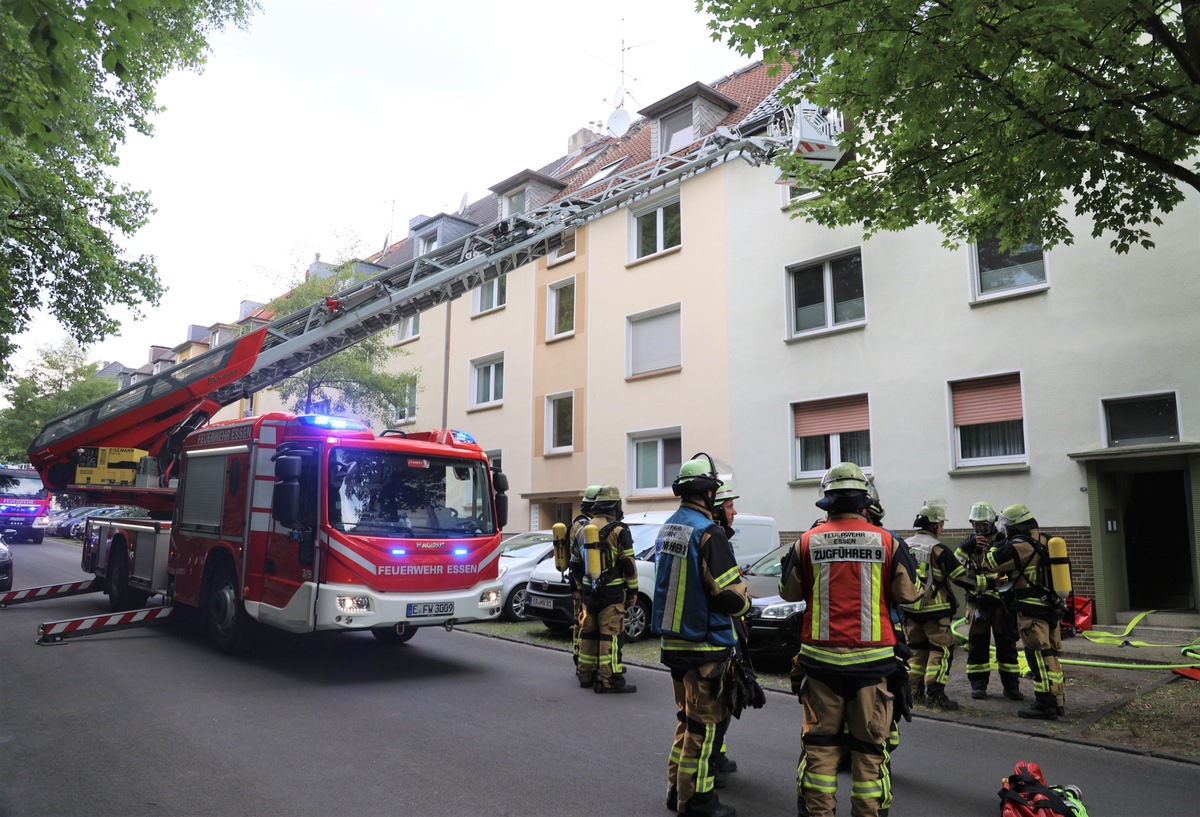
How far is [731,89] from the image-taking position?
2411cm

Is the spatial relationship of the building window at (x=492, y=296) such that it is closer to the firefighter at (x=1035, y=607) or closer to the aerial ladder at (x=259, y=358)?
the aerial ladder at (x=259, y=358)

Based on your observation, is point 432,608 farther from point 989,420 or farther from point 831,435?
point 989,420

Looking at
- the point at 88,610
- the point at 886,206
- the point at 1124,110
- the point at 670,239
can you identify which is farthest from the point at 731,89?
the point at 88,610

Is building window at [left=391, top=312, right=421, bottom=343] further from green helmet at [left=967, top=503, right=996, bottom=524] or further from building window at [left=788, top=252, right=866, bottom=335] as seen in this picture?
green helmet at [left=967, top=503, right=996, bottom=524]

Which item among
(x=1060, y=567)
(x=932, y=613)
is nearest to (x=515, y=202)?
(x=932, y=613)

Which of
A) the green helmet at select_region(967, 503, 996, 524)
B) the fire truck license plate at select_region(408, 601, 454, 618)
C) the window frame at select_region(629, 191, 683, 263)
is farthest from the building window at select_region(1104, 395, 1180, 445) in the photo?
the fire truck license plate at select_region(408, 601, 454, 618)

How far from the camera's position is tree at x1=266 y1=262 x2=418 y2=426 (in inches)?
862

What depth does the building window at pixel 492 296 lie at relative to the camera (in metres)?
25.0

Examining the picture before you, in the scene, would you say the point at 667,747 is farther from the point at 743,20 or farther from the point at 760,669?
the point at 743,20

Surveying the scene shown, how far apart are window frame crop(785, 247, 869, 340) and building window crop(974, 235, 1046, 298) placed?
6.95 feet

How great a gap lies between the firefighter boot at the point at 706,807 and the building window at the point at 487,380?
20.2m

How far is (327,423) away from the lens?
8.96 meters

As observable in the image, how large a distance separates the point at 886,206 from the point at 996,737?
17.2 ft

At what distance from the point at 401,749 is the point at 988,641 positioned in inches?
218
